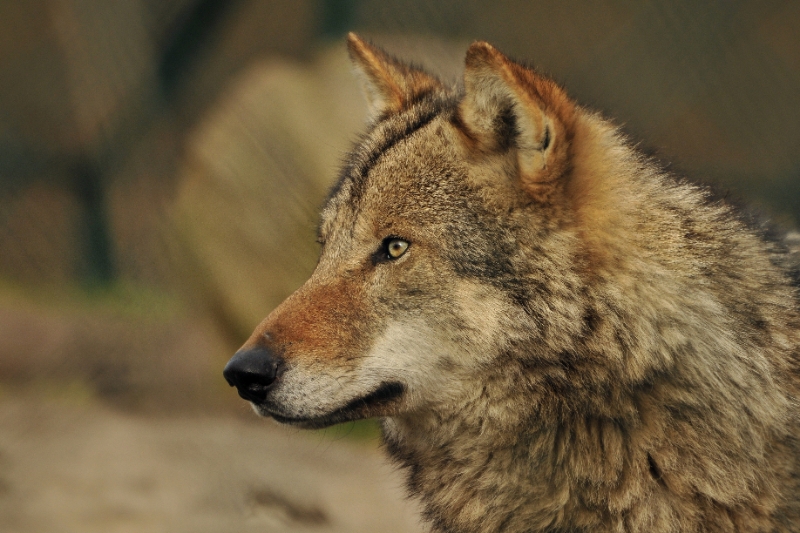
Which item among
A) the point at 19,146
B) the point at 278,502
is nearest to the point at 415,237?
the point at 278,502

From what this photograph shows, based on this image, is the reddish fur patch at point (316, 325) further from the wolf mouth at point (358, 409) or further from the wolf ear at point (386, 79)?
the wolf ear at point (386, 79)

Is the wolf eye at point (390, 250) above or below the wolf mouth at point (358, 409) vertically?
above

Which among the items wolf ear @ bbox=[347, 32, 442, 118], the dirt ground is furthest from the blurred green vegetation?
wolf ear @ bbox=[347, 32, 442, 118]

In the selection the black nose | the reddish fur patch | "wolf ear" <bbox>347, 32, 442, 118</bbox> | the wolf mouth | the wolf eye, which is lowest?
the wolf mouth

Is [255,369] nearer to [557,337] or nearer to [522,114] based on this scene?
[557,337]

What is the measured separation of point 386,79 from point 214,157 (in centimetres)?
314

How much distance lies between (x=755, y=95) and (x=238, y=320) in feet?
13.8

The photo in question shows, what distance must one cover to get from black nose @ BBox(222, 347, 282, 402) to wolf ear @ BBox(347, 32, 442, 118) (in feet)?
4.26

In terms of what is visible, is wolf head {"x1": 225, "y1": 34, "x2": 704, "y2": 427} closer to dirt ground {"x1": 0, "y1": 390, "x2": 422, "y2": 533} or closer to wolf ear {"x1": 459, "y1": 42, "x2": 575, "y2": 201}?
wolf ear {"x1": 459, "y1": 42, "x2": 575, "y2": 201}

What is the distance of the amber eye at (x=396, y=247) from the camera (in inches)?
103

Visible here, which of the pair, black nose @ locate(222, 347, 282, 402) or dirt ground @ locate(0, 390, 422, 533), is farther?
dirt ground @ locate(0, 390, 422, 533)

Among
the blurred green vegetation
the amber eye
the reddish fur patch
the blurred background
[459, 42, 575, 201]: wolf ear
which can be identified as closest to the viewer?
[459, 42, 575, 201]: wolf ear

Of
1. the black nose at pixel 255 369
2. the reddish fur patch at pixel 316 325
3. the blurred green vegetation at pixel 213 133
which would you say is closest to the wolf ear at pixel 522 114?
the reddish fur patch at pixel 316 325

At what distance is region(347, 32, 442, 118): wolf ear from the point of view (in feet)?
10.7
